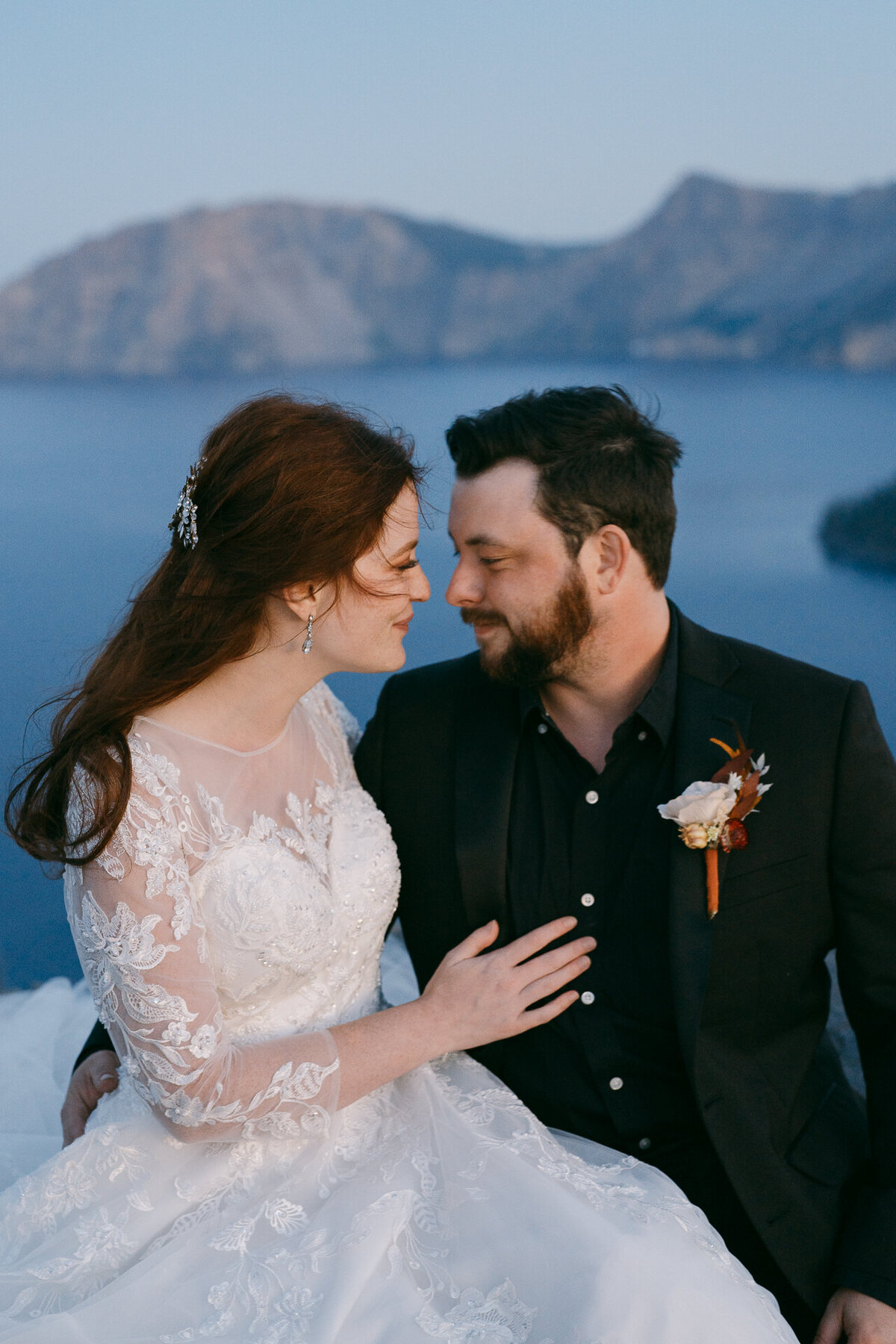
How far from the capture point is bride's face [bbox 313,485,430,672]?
1729mm

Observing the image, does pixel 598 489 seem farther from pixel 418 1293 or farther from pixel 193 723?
pixel 418 1293

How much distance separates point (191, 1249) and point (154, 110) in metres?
3.29

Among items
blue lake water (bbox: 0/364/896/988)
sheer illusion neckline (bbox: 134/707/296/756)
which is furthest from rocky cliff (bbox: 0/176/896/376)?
sheer illusion neckline (bbox: 134/707/296/756)

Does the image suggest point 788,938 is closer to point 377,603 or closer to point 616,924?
point 616,924

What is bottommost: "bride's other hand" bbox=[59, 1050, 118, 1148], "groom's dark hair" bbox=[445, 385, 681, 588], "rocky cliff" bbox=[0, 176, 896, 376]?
"bride's other hand" bbox=[59, 1050, 118, 1148]

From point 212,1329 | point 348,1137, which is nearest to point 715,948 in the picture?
point 348,1137

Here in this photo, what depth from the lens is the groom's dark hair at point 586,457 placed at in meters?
1.85

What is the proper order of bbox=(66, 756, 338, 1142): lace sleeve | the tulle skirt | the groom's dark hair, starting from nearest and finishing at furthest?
Result: 1. the tulle skirt
2. bbox=(66, 756, 338, 1142): lace sleeve
3. the groom's dark hair

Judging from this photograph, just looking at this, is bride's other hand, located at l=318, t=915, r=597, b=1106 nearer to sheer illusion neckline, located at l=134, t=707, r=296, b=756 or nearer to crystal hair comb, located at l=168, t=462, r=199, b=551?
sheer illusion neckline, located at l=134, t=707, r=296, b=756

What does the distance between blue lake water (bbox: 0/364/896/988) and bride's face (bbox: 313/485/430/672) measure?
136 centimetres

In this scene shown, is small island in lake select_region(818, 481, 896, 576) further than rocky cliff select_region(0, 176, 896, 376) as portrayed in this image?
No

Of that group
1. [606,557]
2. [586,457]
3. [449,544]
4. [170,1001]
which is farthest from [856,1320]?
[449,544]

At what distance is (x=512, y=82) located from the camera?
134 inches

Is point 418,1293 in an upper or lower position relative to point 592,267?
lower
